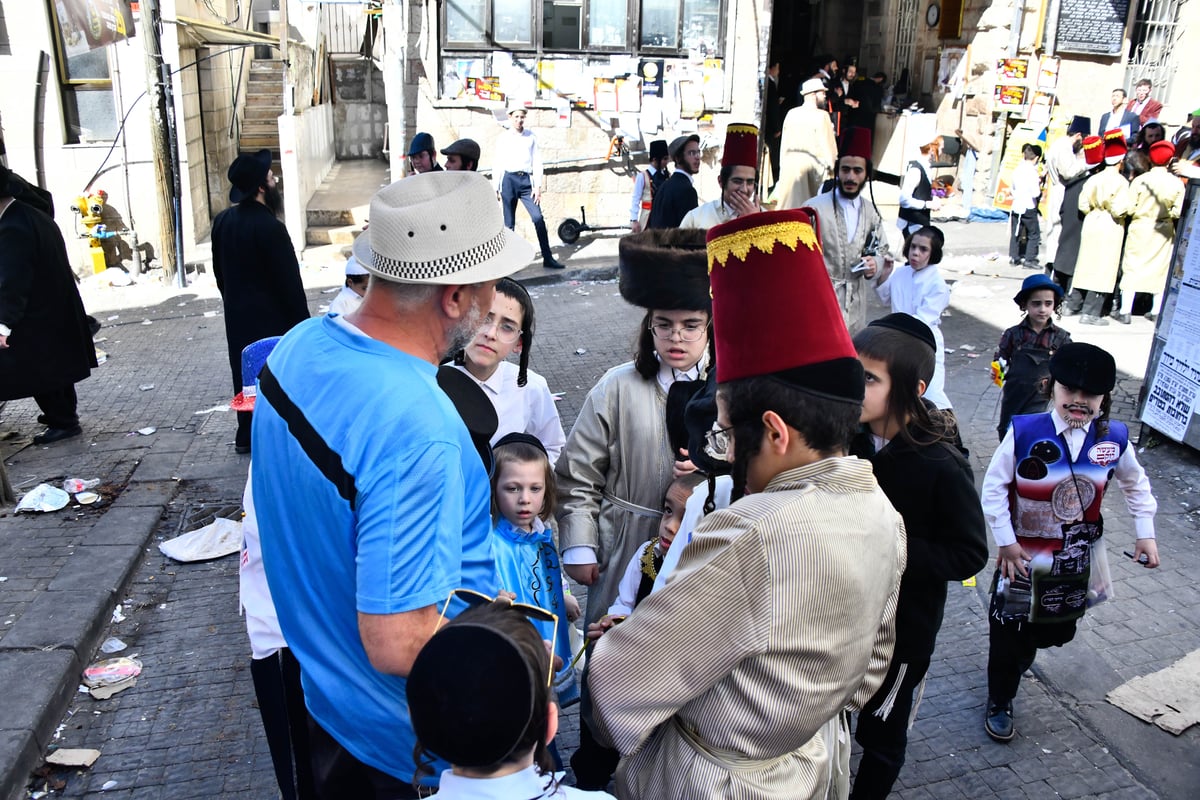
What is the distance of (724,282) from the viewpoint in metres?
2.01

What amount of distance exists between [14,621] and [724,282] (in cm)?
408

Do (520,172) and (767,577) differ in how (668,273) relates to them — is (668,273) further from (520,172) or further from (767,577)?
(520,172)

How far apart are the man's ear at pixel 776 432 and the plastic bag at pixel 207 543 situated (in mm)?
4278

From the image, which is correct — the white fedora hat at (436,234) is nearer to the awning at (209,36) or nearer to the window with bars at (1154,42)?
the awning at (209,36)

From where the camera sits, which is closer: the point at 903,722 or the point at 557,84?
the point at 903,722

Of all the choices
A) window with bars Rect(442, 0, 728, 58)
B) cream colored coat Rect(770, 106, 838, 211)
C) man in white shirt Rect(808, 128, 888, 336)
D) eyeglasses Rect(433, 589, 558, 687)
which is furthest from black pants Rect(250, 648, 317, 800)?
window with bars Rect(442, 0, 728, 58)

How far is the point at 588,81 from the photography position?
13.4 m

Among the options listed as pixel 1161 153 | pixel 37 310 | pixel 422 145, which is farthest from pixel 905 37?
pixel 37 310

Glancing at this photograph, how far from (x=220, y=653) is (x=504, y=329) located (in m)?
2.22

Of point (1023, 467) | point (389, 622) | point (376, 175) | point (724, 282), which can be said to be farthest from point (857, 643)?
point (376, 175)

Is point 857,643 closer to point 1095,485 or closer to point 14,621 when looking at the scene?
point 1095,485

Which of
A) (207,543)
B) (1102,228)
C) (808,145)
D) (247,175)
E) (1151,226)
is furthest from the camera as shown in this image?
(808,145)

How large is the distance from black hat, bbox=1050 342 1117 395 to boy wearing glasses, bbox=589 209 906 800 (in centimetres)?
191

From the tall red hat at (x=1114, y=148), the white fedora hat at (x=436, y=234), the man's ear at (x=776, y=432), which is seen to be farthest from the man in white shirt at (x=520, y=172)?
the man's ear at (x=776, y=432)
